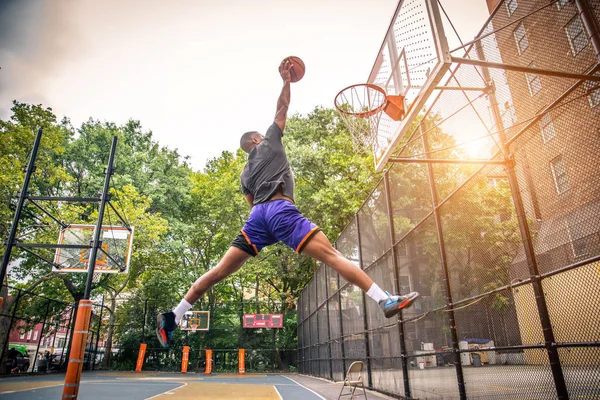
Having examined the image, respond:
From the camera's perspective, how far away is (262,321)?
65.9 feet

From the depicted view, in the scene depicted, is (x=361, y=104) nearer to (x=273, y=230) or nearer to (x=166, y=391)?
(x=273, y=230)

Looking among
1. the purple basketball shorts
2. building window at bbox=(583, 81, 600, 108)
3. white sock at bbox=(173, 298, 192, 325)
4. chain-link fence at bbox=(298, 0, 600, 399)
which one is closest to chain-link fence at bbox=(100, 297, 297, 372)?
chain-link fence at bbox=(298, 0, 600, 399)

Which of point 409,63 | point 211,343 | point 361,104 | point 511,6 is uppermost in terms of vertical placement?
point 361,104

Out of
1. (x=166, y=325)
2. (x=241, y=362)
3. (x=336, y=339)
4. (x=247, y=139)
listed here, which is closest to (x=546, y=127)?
(x=247, y=139)

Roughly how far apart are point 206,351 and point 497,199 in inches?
752

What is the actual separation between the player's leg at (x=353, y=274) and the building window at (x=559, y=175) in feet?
5.26

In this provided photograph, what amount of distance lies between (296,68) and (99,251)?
11.0 metres

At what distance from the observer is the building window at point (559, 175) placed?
2.97 m

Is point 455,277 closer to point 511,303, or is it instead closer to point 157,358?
point 511,303

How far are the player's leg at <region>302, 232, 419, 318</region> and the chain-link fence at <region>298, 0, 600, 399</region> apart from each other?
4.16ft

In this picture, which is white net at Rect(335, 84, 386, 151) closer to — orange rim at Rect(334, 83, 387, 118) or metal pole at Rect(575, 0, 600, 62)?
orange rim at Rect(334, 83, 387, 118)

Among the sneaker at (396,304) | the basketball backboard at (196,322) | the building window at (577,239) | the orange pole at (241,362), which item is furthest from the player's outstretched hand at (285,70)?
the orange pole at (241,362)

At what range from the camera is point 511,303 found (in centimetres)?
346

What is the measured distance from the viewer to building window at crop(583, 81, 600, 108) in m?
2.62
